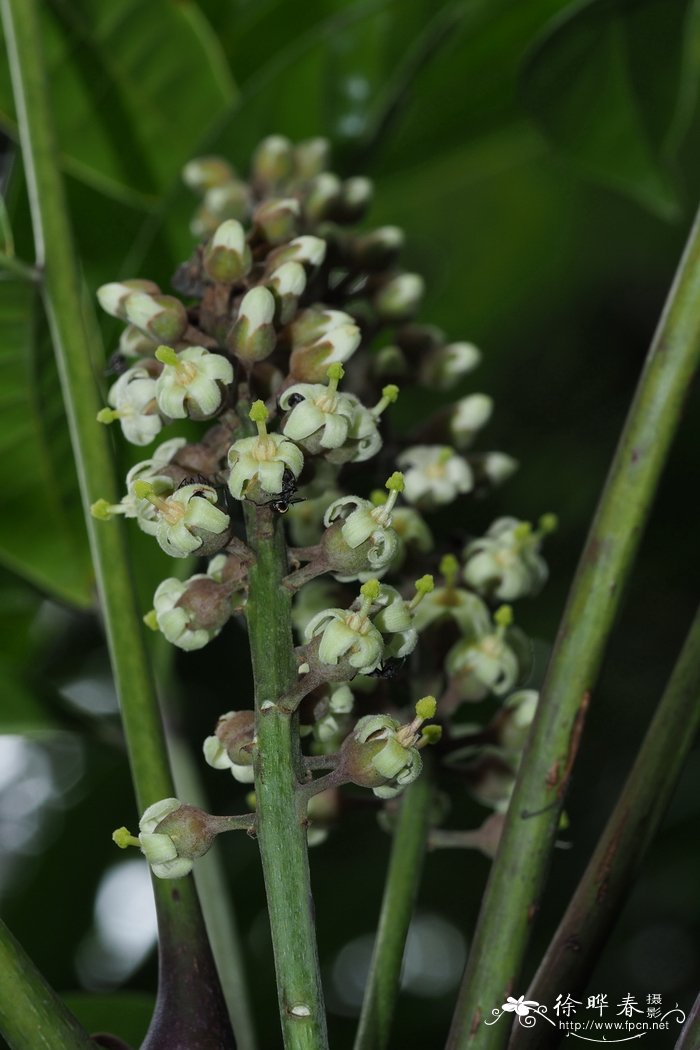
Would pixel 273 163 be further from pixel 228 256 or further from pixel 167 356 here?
pixel 167 356

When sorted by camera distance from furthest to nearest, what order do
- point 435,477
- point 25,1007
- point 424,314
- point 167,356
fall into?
1. point 424,314
2. point 435,477
3. point 167,356
4. point 25,1007

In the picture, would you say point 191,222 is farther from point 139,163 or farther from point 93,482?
point 93,482

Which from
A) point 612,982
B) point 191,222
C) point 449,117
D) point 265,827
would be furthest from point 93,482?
point 612,982

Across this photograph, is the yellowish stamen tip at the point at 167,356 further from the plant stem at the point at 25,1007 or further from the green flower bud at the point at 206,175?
the green flower bud at the point at 206,175

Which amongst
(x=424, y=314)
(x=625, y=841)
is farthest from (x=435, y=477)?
(x=424, y=314)

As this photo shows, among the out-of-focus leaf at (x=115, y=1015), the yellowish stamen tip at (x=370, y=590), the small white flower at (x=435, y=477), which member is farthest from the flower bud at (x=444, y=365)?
the out-of-focus leaf at (x=115, y=1015)

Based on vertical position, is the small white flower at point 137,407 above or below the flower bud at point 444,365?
below
